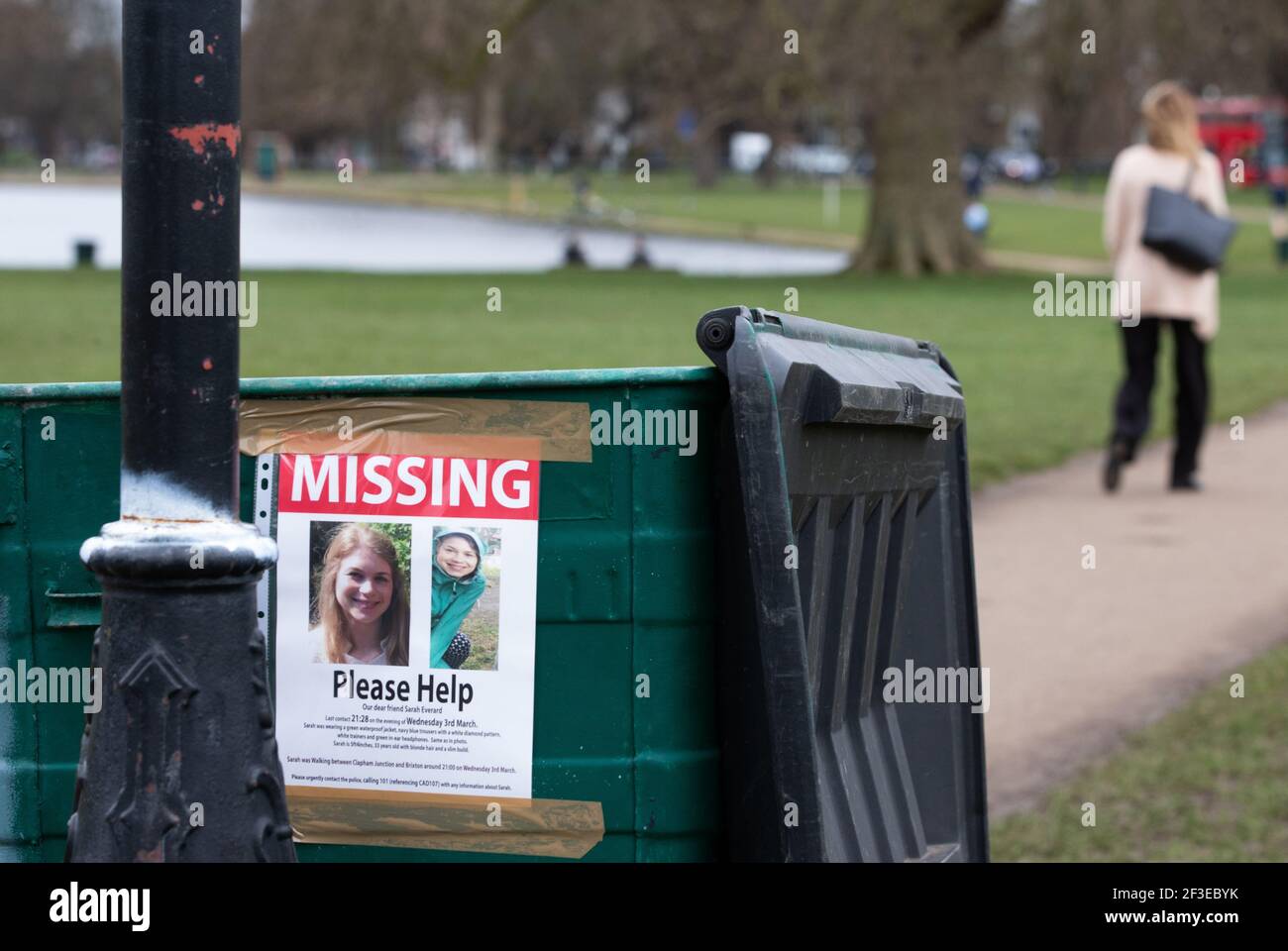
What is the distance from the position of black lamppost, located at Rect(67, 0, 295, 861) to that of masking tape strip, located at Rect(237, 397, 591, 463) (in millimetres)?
309

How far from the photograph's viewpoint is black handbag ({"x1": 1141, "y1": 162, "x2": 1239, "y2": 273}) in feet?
33.1

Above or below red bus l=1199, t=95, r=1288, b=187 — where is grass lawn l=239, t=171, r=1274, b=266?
below

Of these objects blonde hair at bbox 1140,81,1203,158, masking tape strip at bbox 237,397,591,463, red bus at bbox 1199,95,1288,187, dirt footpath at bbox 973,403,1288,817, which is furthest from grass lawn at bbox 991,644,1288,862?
red bus at bbox 1199,95,1288,187

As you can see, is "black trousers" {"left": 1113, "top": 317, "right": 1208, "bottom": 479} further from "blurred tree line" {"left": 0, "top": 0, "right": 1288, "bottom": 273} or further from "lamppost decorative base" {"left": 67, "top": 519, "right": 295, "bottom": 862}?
"lamppost decorative base" {"left": 67, "top": 519, "right": 295, "bottom": 862}

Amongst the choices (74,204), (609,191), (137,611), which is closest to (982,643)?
(137,611)

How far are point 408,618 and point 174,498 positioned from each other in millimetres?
448

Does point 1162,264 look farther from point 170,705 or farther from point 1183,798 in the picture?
point 170,705

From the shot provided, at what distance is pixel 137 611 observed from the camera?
9.00 ft

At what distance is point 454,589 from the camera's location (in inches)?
120

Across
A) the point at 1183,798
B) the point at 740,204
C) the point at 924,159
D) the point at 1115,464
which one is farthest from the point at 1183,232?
the point at 740,204

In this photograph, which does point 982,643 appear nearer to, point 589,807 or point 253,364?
point 589,807

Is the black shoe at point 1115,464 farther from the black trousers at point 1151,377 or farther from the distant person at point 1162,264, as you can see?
the distant person at point 1162,264

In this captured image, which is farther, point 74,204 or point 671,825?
point 74,204
